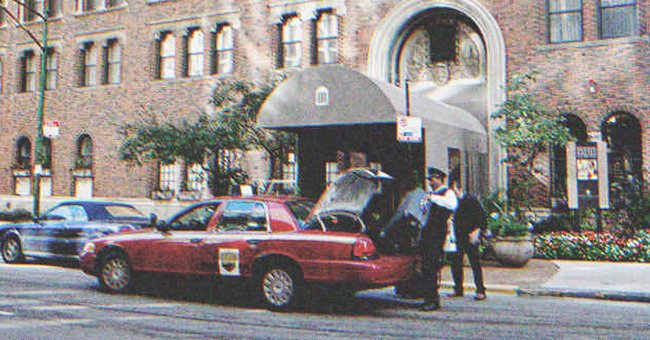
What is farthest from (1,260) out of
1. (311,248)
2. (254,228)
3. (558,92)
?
(558,92)

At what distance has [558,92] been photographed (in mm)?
17109

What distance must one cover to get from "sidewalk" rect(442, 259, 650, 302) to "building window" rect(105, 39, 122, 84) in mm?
17830

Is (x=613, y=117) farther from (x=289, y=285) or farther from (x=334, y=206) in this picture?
(x=289, y=285)

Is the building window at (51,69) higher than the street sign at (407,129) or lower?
higher

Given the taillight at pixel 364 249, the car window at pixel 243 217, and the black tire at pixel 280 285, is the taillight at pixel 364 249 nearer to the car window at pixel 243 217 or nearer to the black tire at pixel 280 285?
the black tire at pixel 280 285

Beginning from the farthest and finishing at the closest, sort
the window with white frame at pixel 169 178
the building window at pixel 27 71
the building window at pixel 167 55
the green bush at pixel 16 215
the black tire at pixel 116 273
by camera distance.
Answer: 1. the building window at pixel 27 71
2. the building window at pixel 167 55
3. the green bush at pixel 16 215
4. the window with white frame at pixel 169 178
5. the black tire at pixel 116 273

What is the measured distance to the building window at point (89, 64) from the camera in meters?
25.4

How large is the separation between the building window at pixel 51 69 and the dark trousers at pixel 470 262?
74.2ft

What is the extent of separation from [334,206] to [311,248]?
3.37 ft

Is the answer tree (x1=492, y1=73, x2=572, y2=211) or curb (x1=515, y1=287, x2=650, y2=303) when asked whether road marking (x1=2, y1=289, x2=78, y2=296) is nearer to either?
curb (x1=515, y1=287, x2=650, y2=303)

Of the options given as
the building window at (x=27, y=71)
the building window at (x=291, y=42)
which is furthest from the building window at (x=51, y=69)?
the building window at (x=291, y=42)

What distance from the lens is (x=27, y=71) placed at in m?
27.2

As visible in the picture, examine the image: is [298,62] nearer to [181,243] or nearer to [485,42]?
[485,42]

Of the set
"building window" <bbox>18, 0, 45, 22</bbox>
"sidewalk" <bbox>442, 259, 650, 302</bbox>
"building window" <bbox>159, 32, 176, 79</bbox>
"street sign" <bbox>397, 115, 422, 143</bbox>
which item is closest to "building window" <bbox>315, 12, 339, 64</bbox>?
"building window" <bbox>159, 32, 176, 79</bbox>
